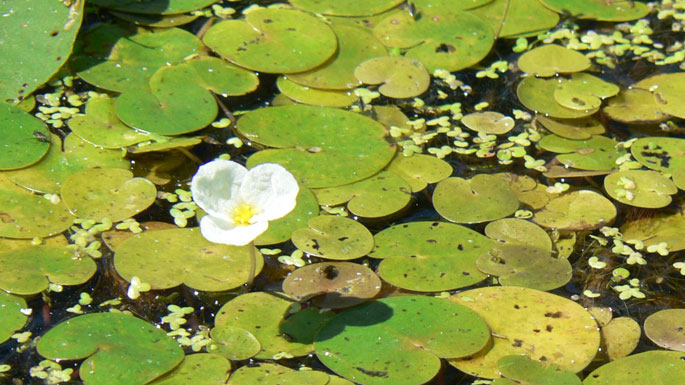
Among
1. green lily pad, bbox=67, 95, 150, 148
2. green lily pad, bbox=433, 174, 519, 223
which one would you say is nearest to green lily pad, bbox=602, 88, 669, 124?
green lily pad, bbox=433, 174, 519, 223

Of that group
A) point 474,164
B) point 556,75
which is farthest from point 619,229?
point 556,75

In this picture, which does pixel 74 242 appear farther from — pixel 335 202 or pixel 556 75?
pixel 556 75

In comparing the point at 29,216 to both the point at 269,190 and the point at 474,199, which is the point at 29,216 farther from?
the point at 474,199

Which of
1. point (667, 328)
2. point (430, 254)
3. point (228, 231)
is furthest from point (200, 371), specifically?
point (667, 328)

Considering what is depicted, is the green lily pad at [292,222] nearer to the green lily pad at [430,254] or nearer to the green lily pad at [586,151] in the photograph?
the green lily pad at [430,254]

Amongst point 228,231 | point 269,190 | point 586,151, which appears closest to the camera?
point 228,231

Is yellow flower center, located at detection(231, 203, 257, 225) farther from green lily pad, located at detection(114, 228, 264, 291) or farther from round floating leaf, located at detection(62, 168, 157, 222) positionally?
round floating leaf, located at detection(62, 168, 157, 222)
